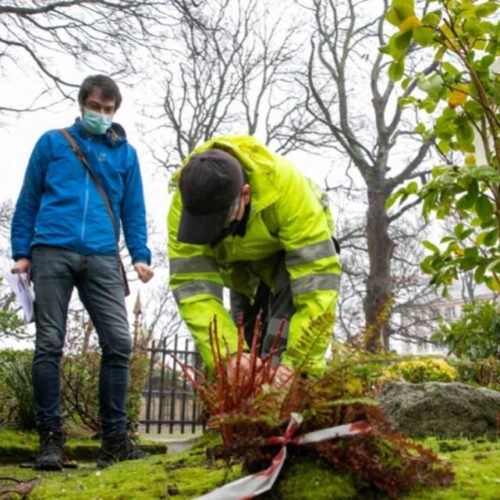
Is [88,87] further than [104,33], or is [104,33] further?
[104,33]

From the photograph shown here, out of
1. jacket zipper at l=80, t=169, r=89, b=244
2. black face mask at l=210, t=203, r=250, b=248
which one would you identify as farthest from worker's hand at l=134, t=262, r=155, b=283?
black face mask at l=210, t=203, r=250, b=248

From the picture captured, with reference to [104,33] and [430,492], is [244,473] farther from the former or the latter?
[104,33]

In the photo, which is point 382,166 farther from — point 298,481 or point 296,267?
point 298,481

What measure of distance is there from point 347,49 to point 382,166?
10.8 ft

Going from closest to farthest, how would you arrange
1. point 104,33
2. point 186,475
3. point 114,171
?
point 186,475 < point 114,171 < point 104,33

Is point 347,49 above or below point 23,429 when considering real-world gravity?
above

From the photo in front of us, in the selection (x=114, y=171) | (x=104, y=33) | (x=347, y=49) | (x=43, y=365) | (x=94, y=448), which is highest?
(x=347, y=49)

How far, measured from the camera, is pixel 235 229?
2709 mm

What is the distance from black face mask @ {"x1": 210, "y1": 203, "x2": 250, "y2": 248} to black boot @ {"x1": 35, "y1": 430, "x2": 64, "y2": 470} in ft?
4.17

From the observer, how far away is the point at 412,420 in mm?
3389

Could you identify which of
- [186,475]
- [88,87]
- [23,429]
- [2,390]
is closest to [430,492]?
[186,475]

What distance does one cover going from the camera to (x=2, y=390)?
547cm

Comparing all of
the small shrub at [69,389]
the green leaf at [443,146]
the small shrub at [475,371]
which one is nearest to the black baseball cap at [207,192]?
the green leaf at [443,146]

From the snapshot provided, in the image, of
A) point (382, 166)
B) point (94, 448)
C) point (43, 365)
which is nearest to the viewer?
point (43, 365)
